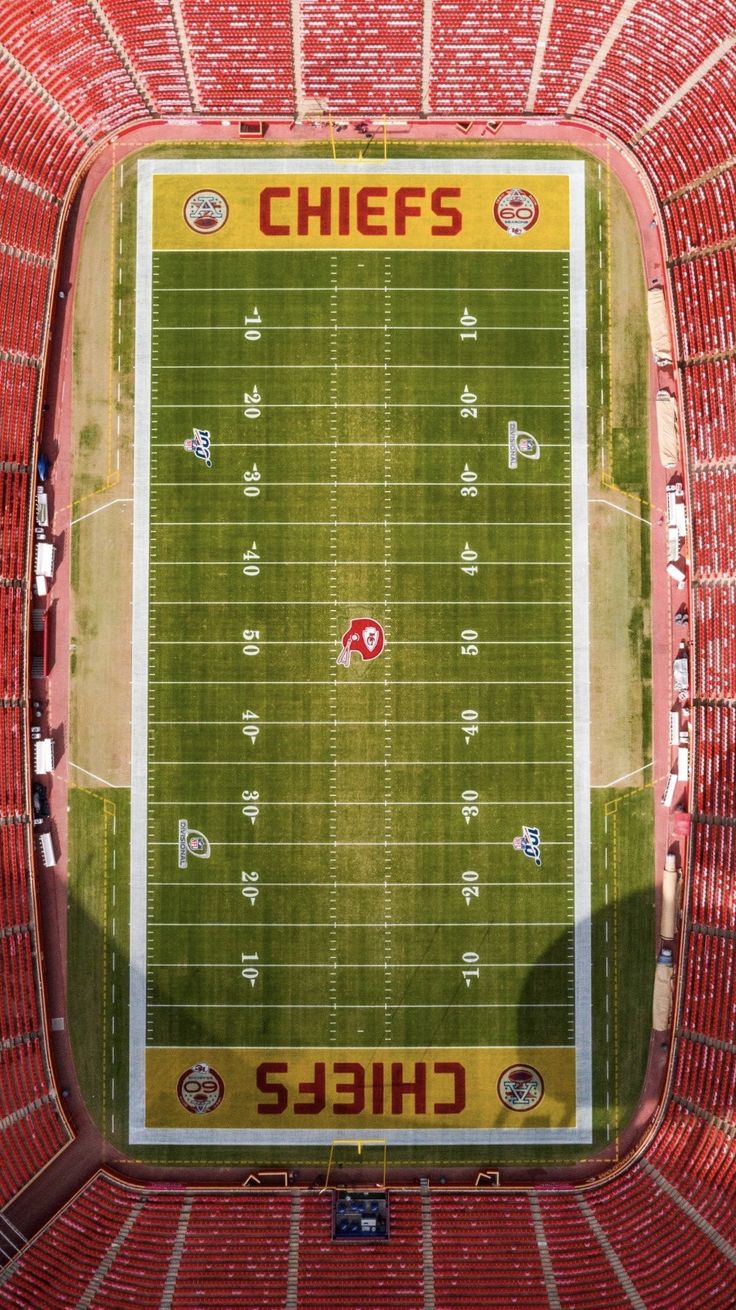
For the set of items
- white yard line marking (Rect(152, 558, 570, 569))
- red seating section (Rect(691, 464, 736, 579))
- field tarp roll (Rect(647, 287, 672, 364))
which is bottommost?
white yard line marking (Rect(152, 558, 570, 569))

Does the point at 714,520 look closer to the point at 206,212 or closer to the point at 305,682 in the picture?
the point at 305,682

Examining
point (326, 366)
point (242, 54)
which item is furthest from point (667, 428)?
point (242, 54)

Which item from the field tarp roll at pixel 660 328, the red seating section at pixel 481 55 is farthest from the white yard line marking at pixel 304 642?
the red seating section at pixel 481 55

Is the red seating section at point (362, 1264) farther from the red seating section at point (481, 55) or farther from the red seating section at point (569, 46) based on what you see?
the red seating section at point (569, 46)

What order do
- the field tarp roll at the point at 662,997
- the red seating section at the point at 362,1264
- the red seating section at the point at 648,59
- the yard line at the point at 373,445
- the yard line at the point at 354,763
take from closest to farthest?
the red seating section at the point at 362,1264, the red seating section at the point at 648,59, the field tarp roll at the point at 662,997, the yard line at the point at 354,763, the yard line at the point at 373,445

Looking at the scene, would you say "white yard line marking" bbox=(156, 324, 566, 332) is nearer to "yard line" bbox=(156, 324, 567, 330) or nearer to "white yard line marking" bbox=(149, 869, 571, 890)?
"yard line" bbox=(156, 324, 567, 330)

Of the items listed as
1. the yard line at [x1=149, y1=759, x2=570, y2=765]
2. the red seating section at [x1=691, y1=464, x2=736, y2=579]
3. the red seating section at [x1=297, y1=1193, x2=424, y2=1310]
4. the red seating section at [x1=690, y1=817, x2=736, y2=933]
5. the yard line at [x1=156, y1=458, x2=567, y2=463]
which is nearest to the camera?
→ the red seating section at [x1=297, y1=1193, x2=424, y2=1310]

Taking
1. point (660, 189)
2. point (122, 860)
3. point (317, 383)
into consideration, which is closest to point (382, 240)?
point (317, 383)

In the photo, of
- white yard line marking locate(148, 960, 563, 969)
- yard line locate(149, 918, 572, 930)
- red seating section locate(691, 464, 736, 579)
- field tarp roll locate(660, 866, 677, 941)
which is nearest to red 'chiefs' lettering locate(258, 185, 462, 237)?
red seating section locate(691, 464, 736, 579)
